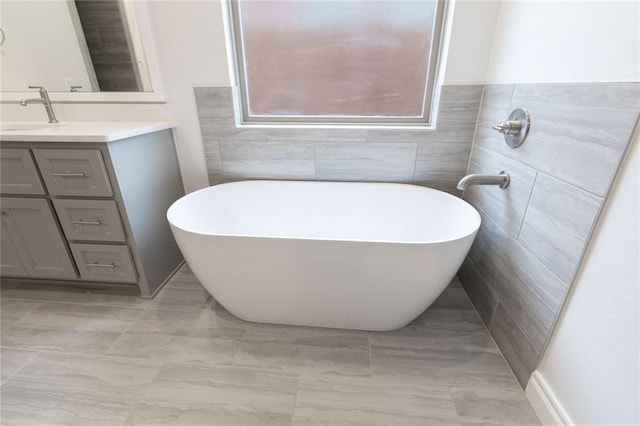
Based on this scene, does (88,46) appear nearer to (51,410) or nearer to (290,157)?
(290,157)

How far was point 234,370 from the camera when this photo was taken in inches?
48.2

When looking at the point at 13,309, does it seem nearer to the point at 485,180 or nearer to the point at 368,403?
the point at 368,403

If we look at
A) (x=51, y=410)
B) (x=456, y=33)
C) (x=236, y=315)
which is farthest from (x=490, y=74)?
(x=51, y=410)

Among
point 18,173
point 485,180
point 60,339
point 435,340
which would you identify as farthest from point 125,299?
point 485,180

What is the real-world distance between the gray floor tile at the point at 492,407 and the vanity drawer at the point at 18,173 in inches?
82.0

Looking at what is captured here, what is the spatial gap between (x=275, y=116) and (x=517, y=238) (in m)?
1.44

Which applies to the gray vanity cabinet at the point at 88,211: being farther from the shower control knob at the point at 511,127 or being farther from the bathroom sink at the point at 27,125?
the shower control knob at the point at 511,127

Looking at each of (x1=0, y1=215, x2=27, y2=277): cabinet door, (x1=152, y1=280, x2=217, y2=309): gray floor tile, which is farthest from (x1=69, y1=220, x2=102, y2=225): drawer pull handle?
(x1=152, y1=280, x2=217, y2=309): gray floor tile

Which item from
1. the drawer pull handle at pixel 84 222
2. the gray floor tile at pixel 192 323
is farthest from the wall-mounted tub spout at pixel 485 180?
the drawer pull handle at pixel 84 222

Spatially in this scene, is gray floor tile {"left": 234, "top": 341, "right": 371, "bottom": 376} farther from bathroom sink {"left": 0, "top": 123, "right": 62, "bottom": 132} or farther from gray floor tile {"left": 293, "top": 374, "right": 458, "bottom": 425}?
bathroom sink {"left": 0, "top": 123, "right": 62, "bottom": 132}

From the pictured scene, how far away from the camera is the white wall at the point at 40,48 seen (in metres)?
1.68

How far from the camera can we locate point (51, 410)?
42.6 inches

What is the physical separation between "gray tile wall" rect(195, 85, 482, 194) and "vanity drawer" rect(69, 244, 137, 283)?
0.70m

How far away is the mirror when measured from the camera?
1.64 metres
